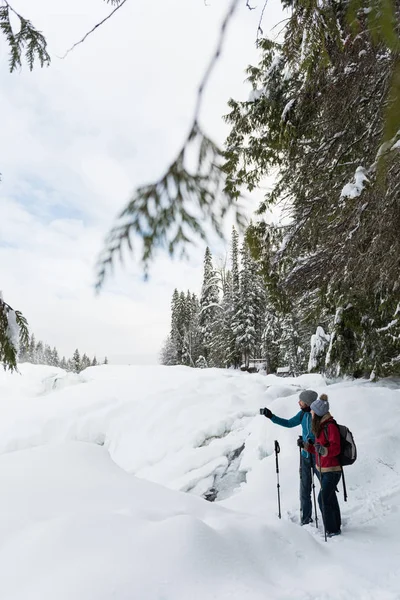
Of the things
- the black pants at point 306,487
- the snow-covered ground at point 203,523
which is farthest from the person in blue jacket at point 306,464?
the snow-covered ground at point 203,523

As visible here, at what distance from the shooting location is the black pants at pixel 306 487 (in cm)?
593

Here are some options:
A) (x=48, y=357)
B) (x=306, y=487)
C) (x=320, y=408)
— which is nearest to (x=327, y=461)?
(x=320, y=408)

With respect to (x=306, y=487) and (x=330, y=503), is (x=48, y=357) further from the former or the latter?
(x=330, y=503)

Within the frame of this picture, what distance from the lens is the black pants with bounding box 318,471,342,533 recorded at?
530 centimetres

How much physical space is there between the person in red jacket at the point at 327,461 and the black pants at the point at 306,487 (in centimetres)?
41

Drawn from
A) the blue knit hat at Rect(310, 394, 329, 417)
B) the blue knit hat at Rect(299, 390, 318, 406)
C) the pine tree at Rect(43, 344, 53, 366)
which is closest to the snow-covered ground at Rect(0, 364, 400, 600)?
the blue knit hat at Rect(310, 394, 329, 417)

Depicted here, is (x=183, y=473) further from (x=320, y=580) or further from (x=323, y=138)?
(x=323, y=138)

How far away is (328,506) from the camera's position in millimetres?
5332

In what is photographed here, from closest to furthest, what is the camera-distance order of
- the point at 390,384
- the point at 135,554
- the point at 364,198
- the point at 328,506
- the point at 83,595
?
the point at 83,595 < the point at 135,554 < the point at 364,198 < the point at 328,506 < the point at 390,384

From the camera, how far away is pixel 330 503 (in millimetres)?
5352

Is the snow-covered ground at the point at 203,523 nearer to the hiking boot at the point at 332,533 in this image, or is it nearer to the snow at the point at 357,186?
the hiking boot at the point at 332,533

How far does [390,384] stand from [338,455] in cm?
805

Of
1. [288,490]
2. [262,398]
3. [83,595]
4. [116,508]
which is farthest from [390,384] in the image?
[83,595]

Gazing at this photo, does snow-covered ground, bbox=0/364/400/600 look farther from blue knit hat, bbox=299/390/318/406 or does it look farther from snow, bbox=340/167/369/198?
snow, bbox=340/167/369/198
